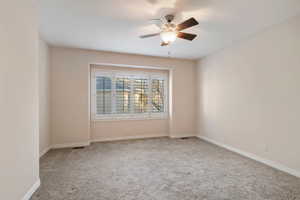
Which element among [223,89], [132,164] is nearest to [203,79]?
[223,89]

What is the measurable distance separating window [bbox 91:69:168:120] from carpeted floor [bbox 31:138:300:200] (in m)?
1.33

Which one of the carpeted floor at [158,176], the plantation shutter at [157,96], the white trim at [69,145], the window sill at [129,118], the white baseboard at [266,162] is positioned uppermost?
the plantation shutter at [157,96]

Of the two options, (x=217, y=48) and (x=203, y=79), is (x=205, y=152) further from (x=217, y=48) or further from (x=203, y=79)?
(x=217, y=48)

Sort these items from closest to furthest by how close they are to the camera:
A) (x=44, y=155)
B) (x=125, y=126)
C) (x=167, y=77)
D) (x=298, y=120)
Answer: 1. (x=298, y=120)
2. (x=44, y=155)
3. (x=125, y=126)
4. (x=167, y=77)

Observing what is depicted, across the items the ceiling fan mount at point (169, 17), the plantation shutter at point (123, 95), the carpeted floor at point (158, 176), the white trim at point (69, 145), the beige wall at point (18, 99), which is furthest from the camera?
the plantation shutter at point (123, 95)

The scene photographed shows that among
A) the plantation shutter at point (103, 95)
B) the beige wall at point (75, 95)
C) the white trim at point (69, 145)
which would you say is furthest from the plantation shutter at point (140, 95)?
the white trim at point (69, 145)

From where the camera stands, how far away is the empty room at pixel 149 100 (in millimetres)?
1949

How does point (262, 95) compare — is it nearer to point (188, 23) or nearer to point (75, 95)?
point (188, 23)

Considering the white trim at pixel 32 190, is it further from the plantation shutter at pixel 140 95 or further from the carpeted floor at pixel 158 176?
the plantation shutter at pixel 140 95

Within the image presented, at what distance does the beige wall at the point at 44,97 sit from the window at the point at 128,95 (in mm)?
1118

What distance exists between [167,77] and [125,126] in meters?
2.14

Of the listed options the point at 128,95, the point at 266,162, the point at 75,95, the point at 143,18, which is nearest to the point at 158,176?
the point at 266,162

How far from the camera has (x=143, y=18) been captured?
8.47 ft

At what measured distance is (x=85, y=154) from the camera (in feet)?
11.4
